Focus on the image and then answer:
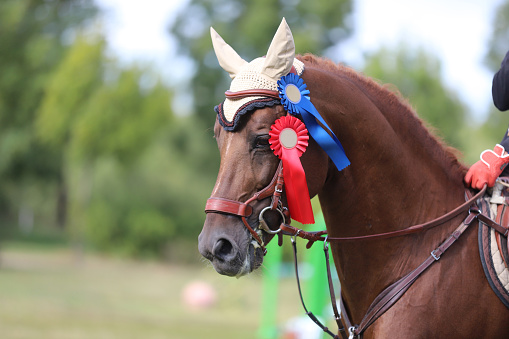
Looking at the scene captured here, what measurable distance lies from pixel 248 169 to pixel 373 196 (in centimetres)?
74

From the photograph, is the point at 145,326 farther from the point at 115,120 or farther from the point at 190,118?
the point at 190,118

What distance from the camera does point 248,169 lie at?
272cm

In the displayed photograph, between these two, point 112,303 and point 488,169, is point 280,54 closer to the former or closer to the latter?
point 488,169

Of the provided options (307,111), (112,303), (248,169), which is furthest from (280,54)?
(112,303)

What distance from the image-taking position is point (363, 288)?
304 centimetres

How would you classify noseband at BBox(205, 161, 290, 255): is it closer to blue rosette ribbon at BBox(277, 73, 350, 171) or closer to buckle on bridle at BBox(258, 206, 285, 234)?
buckle on bridle at BBox(258, 206, 285, 234)

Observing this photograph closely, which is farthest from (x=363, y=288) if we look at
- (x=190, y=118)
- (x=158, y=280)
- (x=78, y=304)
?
(x=190, y=118)

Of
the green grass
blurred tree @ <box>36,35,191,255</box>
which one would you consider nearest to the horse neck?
the green grass

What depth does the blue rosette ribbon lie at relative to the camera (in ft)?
9.15

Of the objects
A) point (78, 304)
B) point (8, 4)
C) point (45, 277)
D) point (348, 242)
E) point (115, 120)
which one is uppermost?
point (8, 4)

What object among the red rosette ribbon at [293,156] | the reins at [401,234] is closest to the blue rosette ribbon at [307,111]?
the red rosette ribbon at [293,156]

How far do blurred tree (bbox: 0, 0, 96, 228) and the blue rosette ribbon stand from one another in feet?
71.4

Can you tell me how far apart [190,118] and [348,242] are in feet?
119

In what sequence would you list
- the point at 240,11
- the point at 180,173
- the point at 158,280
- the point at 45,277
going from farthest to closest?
the point at 240,11
the point at 180,173
the point at 158,280
the point at 45,277
